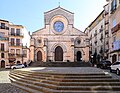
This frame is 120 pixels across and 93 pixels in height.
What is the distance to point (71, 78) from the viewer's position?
13156 mm

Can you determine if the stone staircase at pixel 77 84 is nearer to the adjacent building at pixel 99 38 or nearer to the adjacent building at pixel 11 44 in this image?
the adjacent building at pixel 99 38

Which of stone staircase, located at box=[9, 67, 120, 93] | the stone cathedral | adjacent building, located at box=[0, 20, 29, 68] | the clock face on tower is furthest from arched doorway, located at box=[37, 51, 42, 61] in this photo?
stone staircase, located at box=[9, 67, 120, 93]

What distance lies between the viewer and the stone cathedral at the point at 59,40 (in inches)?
1908

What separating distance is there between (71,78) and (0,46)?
130 ft

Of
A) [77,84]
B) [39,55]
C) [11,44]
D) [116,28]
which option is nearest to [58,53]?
[39,55]

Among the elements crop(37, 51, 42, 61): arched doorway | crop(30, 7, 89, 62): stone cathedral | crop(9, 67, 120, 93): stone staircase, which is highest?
crop(30, 7, 89, 62): stone cathedral

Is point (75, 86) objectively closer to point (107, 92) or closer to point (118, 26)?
point (107, 92)

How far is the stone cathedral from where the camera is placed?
48.5m

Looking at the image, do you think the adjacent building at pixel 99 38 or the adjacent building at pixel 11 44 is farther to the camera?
the adjacent building at pixel 11 44

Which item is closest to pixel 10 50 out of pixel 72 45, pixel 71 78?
pixel 72 45

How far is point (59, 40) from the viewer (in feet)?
161

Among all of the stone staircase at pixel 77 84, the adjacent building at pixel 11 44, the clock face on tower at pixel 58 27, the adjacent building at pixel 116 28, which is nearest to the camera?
the stone staircase at pixel 77 84

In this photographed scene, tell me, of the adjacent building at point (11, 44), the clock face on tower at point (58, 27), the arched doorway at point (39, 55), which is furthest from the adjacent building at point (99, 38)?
the adjacent building at point (11, 44)

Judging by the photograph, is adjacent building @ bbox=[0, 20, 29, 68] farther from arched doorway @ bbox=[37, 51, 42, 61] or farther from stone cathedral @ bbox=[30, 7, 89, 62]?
stone cathedral @ bbox=[30, 7, 89, 62]
